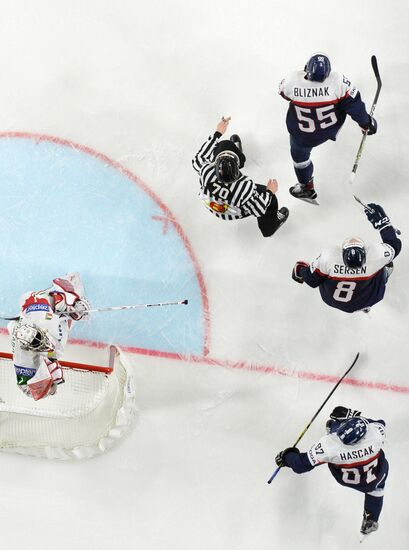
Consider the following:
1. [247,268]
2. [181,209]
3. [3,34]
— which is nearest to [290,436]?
[247,268]

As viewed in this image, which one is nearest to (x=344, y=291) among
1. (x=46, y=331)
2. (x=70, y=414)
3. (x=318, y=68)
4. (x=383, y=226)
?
(x=383, y=226)

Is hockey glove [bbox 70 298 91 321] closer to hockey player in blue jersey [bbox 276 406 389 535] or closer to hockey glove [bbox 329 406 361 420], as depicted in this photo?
hockey player in blue jersey [bbox 276 406 389 535]

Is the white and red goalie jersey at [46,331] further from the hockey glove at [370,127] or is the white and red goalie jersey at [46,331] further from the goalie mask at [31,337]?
the hockey glove at [370,127]

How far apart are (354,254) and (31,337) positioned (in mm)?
1853

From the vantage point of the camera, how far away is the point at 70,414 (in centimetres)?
477

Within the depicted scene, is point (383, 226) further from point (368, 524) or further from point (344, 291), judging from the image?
point (368, 524)

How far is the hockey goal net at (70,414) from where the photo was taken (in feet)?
15.6

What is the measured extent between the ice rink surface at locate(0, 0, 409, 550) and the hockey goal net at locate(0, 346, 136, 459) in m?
0.12

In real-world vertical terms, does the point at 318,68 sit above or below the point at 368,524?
above

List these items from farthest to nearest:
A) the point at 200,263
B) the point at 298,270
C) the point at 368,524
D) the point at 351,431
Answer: the point at 200,263, the point at 368,524, the point at 298,270, the point at 351,431

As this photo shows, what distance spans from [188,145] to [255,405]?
1904mm

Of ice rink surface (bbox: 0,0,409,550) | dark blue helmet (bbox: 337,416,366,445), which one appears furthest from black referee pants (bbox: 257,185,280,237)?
dark blue helmet (bbox: 337,416,366,445)

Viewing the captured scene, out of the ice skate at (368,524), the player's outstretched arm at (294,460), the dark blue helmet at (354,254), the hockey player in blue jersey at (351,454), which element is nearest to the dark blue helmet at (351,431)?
the hockey player in blue jersey at (351,454)

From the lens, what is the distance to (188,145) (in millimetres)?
4887
